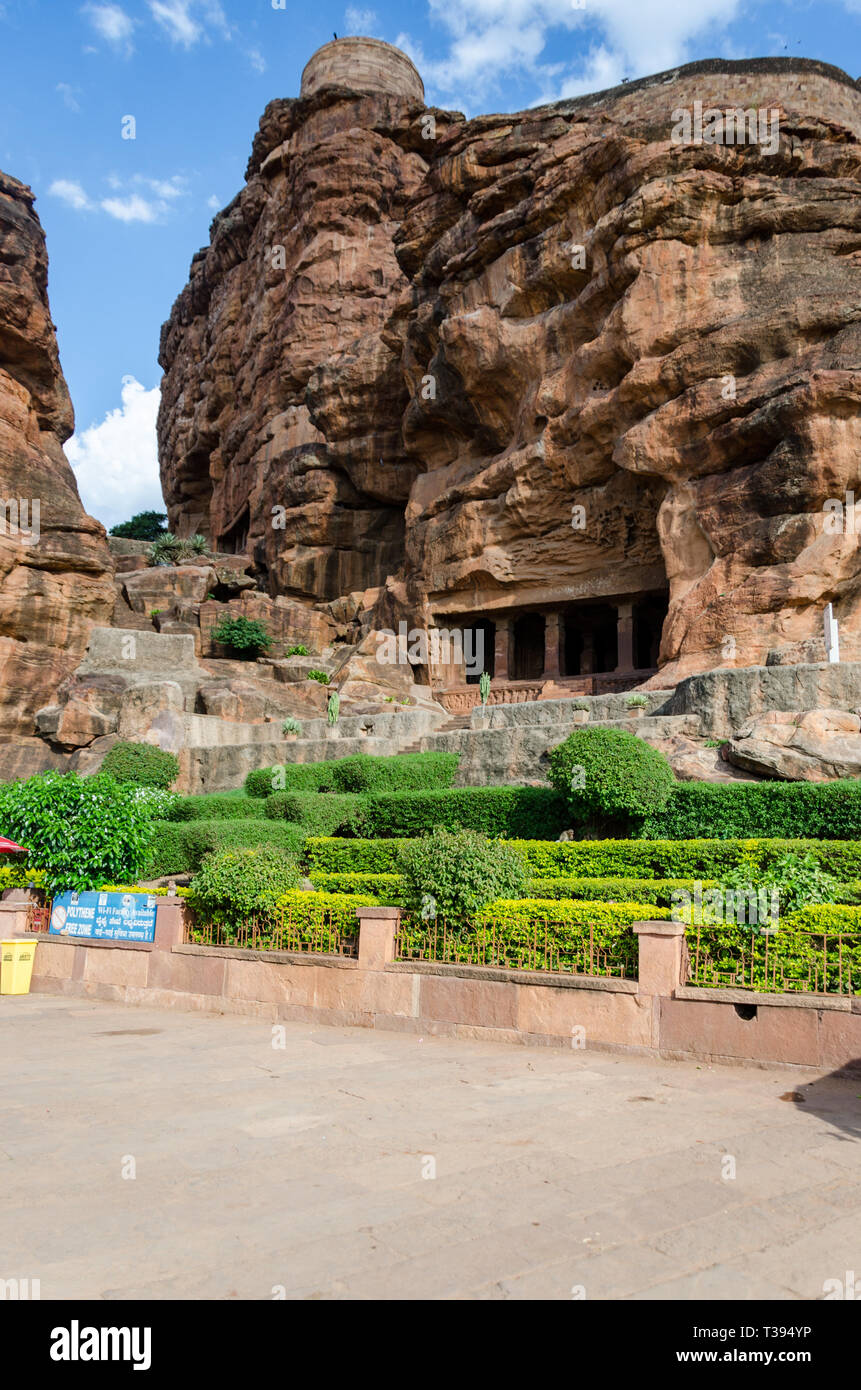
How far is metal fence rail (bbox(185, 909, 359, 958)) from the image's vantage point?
10641mm

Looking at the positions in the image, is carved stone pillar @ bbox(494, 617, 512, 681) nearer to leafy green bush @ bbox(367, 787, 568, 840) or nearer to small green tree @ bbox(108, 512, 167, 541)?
leafy green bush @ bbox(367, 787, 568, 840)

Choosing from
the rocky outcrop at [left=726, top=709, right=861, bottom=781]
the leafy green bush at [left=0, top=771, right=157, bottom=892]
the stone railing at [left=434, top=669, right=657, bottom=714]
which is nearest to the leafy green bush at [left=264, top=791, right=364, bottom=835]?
the leafy green bush at [left=0, top=771, right=157, bottom=892]

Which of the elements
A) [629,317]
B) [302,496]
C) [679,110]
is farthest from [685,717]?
[302,496]

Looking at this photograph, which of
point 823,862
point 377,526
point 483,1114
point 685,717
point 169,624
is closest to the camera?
point 483,1114

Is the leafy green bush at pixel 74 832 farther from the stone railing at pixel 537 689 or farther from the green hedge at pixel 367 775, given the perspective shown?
the stone railing at pixel 537 689

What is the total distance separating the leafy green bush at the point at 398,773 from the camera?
57.6ft

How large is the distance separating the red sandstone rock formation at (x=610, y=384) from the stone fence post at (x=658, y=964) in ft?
45.2

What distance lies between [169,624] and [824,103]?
87.2ft

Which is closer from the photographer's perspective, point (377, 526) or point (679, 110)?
point (679, 110)

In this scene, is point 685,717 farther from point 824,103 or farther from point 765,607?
point 824,103

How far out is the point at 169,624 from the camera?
33062 millimetres

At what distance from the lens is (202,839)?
13.9m

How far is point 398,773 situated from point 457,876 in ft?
25.7

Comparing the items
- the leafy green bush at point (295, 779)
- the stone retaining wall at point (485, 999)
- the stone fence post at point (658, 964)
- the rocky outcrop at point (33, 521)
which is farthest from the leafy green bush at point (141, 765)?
the stone fence post at point (658, 964)
